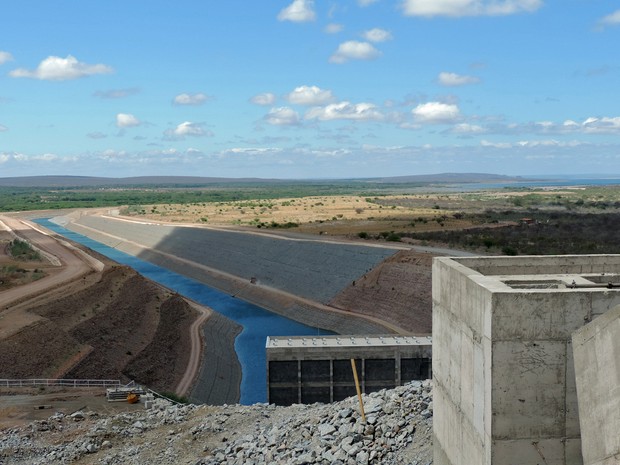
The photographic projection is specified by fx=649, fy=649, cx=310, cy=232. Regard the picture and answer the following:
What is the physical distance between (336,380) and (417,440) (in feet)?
56.5

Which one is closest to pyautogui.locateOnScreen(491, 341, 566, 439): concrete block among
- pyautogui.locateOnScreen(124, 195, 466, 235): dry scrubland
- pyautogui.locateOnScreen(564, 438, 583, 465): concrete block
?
pyautogui.locateOnScreen(564, 438, 583, 465): concrete block

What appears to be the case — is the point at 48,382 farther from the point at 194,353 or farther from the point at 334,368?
the point at 194,353

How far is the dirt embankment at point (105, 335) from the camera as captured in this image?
39.3 m

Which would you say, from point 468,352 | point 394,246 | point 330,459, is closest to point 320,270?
point 394,246

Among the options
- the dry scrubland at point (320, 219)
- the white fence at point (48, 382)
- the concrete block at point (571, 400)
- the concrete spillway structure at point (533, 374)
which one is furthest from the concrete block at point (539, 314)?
the dry scrubland at point (320, 219)

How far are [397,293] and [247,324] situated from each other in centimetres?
1549

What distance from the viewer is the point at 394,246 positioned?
221ft

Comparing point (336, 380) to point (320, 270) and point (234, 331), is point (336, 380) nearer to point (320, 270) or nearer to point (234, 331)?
point (234, 331)

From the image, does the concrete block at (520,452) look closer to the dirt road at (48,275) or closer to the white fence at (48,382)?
the white fence at (48,382)

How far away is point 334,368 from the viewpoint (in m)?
34.2

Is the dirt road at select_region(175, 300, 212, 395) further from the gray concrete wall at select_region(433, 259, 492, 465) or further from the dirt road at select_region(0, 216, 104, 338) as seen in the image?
the gray concrete wall at select_region(433, 259, 492, 465)

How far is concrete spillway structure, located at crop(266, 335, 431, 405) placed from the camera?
33844 mm

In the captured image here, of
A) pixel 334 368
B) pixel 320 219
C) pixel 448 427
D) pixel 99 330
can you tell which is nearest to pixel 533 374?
pixel 448 427

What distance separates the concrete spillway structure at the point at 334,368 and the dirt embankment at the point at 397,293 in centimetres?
1698
